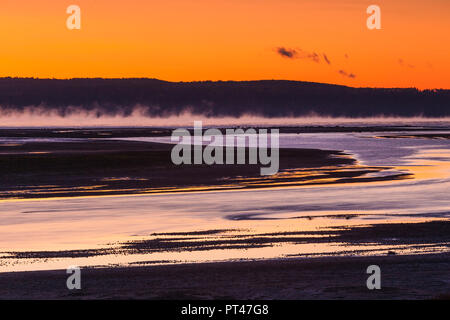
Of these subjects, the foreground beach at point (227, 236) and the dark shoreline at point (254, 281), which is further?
the foreground beach at point (227, 236)

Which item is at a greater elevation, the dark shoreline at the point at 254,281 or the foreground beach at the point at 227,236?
the dark shoreline at the point at 254,281

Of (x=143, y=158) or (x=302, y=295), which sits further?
(x=143, y=158)

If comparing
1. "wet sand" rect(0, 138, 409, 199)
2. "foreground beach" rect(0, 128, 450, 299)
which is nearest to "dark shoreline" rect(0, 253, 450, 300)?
"foreground beach" rect(0, 128, 450, 299)

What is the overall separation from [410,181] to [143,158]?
22528mm

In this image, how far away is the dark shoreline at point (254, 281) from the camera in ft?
35.4

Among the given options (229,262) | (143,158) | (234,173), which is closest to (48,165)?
(143,158)

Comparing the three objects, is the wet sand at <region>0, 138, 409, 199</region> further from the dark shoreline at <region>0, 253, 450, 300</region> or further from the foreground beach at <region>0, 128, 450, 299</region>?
the dark shoreline at <region>0, 253, 450, 300</region>

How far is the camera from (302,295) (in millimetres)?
10742

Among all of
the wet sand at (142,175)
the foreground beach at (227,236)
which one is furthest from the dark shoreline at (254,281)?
the wet sand at (142,175)

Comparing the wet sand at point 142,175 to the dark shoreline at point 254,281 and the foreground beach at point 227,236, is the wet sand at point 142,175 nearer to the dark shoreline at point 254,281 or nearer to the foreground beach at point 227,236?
the foreground beach at point 227,236

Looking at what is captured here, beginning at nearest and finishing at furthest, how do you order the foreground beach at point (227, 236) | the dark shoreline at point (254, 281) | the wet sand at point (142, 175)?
the dark shoreline at point (254, 281) < the foreground beach at point (227, 236) < the wet sand at point (142, 175)
